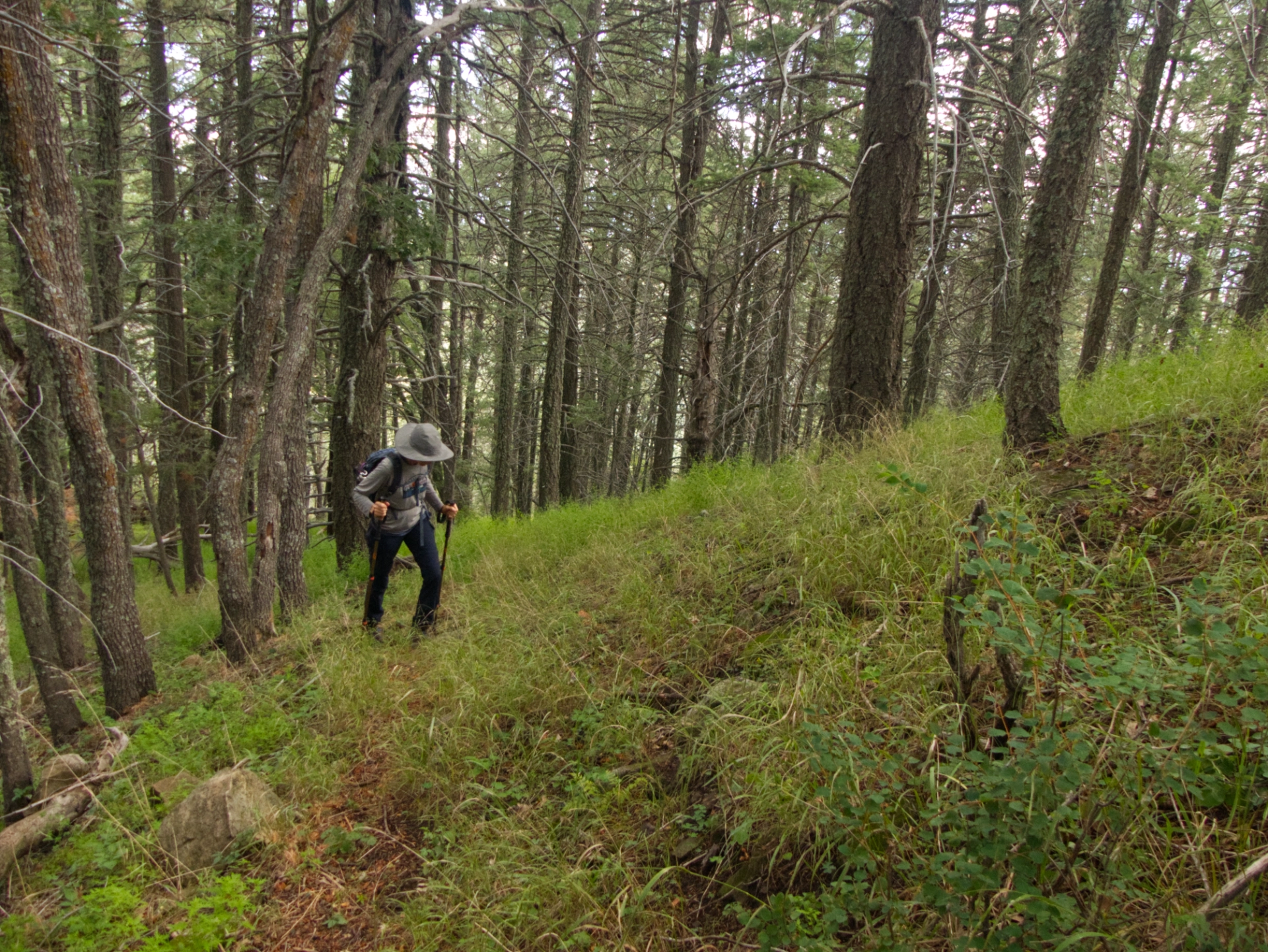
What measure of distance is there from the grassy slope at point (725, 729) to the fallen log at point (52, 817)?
199mm

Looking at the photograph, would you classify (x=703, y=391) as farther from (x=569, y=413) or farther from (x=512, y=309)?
(x=569, y=413)

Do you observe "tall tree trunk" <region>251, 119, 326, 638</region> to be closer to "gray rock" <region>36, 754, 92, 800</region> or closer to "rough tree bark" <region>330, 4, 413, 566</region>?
"rough tree bark" <region>330, 4, 413, 566</region>

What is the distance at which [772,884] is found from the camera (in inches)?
88.1

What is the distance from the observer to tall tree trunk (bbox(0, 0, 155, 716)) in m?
4.26

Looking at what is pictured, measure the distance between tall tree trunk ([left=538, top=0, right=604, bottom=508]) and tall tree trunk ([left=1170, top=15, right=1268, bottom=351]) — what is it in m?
8.99

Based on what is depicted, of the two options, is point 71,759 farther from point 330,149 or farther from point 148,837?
point 330,149

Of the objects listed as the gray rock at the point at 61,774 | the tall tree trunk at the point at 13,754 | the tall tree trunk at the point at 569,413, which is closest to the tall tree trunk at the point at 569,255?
the tall tree trunk at the point at 569,413

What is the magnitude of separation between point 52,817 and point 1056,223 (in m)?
6.95

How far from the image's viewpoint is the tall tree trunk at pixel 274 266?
5207 millimetres

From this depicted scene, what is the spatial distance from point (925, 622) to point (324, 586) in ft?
24.6

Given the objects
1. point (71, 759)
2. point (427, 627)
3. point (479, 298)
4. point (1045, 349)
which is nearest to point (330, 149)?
point (479, 298)

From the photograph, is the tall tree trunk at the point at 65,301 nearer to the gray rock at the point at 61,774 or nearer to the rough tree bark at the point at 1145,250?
the gray rock at the point at 61,774

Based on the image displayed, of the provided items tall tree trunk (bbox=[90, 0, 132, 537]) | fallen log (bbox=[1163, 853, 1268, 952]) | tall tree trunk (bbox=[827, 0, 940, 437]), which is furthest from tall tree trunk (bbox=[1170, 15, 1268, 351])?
tall tree trunk (bbox=[90, 0, 132, 537])

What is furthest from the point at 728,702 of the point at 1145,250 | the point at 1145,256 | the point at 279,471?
the point at 1145,256
